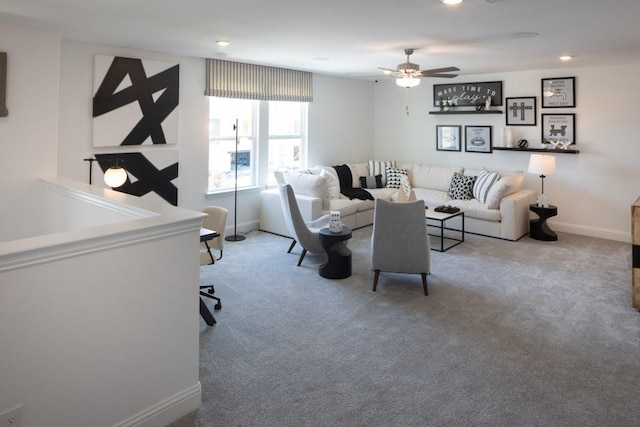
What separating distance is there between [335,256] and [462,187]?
3.14 m

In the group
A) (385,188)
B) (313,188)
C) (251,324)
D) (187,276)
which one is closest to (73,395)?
(187,276)

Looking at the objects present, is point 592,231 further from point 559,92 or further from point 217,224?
point 217,224

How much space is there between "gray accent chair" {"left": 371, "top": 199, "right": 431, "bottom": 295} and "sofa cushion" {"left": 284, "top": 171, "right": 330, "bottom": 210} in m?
2.07

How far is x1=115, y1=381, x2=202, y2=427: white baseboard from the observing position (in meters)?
2.21

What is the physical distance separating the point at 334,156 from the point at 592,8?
16.5 feet

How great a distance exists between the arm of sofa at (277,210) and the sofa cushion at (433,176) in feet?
7.72

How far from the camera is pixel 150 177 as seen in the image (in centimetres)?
536

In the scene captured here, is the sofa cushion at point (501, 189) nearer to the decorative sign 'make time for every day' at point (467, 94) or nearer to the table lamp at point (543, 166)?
the table lamp at point (543, 166)

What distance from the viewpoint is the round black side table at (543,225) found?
6148 mm

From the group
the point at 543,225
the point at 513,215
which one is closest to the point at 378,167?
the point at 513,215

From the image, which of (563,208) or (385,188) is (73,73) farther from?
(563,208)

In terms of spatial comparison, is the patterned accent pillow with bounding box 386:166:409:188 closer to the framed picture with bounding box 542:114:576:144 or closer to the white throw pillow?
the white throw pillow

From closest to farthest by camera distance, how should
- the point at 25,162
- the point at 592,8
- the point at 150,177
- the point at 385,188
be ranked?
the point at 592,8, the point at 25,162, the point at 150,177, the point at 385,188

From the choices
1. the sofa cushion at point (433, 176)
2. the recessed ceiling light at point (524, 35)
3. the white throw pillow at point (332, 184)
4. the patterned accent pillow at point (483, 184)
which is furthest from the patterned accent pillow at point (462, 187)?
the recessed ceiling light at point (524, 35)
